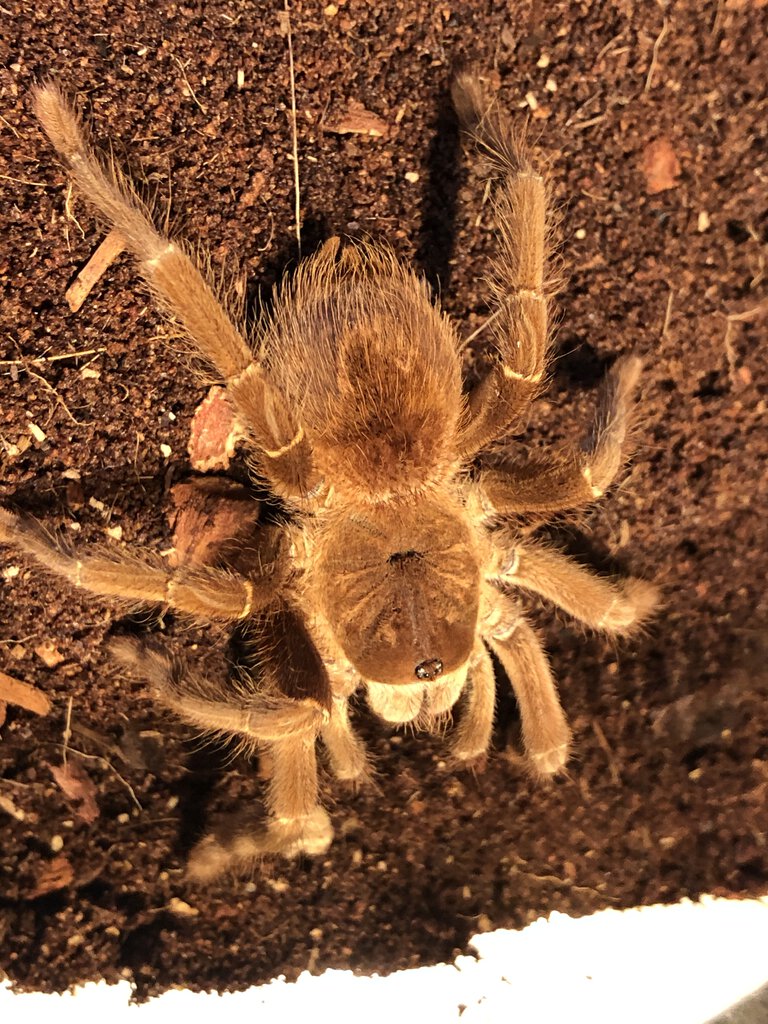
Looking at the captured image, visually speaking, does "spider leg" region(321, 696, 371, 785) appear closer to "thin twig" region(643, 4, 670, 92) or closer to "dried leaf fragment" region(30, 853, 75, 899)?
"dried leaf fragment" region(30, 853, 75, 899)

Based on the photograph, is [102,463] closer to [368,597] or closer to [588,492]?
[368,597]

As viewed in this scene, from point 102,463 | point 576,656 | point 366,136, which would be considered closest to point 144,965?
point 102,463

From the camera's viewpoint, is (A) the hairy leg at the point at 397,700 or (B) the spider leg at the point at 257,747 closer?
(B) the spider leg at the point at 257,747

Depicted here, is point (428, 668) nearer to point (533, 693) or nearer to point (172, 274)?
point (533, 693)

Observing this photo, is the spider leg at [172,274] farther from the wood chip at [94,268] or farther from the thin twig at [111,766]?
the thin twig at [111,766]

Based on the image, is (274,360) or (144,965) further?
(144,965)

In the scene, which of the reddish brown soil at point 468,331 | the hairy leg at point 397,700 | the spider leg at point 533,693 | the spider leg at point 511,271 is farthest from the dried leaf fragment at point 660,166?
the hairy leg at point 397,700
